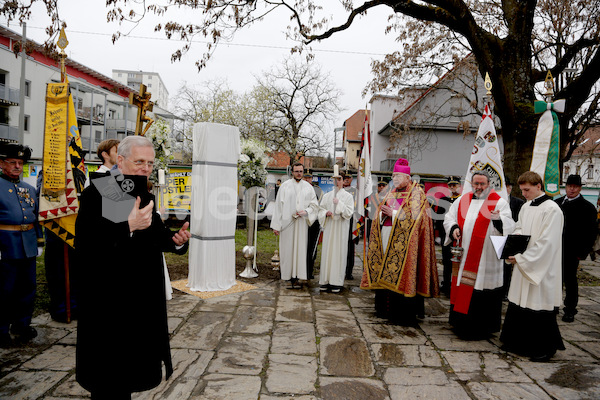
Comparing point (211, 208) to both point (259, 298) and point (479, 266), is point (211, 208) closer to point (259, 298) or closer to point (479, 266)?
point (259, 298)

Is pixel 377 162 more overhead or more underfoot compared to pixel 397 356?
more overhead

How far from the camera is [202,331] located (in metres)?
4.78

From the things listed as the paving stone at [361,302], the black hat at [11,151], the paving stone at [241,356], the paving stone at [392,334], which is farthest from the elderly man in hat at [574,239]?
the black hat at [11,151]

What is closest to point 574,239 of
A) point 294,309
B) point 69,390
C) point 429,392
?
point 429,392

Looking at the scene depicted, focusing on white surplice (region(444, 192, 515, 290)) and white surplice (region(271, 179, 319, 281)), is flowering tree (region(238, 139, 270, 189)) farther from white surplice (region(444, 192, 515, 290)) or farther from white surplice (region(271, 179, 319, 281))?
white surplice (region(444, 192, 515, 290))

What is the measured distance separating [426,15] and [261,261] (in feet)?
20.5

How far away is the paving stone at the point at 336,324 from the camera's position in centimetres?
491

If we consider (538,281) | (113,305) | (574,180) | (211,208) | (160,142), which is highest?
(160,142)

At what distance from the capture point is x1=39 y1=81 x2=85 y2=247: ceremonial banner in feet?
15.2

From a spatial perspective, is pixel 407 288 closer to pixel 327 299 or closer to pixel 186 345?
pixel 327 299

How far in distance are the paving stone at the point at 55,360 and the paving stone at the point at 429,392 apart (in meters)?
2.94

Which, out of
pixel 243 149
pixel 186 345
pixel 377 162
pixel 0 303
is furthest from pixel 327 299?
pixel 377 162

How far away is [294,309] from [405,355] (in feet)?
6.54

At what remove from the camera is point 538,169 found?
18.9 feet
